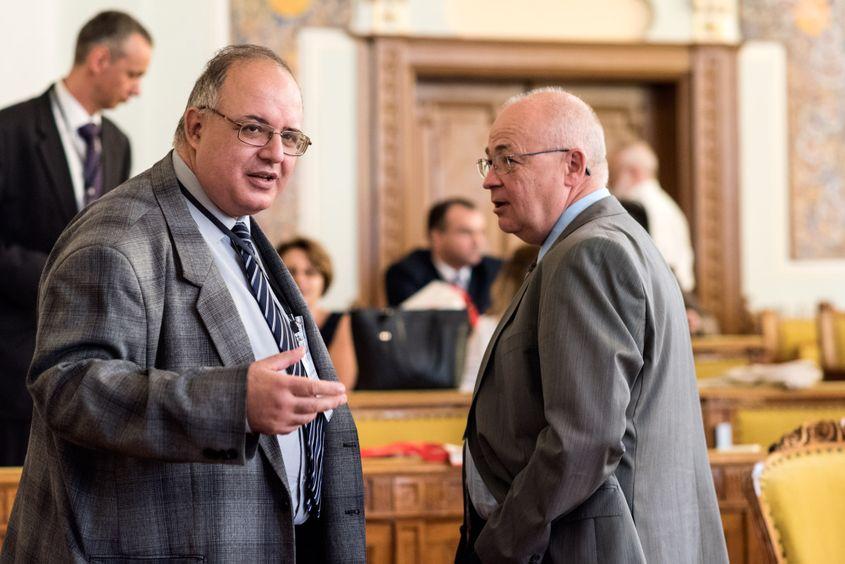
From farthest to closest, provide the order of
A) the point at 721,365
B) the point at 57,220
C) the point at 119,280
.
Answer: the point at 721,365 → the point at 57,220 → the point at 119,280

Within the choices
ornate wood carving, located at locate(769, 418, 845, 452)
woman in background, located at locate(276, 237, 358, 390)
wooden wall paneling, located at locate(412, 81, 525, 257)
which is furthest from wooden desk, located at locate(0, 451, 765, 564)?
wooden wall paneling, located at locate(412, 81, 525, 257)

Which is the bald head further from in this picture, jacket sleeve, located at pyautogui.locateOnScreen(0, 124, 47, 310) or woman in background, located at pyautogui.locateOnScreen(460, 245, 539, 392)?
jacket sleeve, located at pyautogui.locateOnScreen(0, 124, 47, 310)

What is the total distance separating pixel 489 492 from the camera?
2.09 m

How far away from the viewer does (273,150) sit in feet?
6.06

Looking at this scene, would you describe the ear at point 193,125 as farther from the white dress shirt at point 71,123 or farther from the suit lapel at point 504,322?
the white dress shirt at point 71,123

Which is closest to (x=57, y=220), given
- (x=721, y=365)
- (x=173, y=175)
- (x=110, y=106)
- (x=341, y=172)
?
(x=110, y=106)

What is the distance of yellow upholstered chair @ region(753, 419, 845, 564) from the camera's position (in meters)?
2.22

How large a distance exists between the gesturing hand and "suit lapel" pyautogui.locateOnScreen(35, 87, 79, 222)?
72.9 inches

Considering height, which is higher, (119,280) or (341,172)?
(341,172)

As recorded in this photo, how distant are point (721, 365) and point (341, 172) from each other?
346cm

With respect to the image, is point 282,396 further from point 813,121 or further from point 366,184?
point 813,121

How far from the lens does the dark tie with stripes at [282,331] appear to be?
1.90 metres

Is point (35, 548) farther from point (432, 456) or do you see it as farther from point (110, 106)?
point (110, 106)

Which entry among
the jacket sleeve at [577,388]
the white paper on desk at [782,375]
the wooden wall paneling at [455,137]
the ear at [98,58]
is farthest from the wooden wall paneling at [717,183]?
the jacket sleeve at [577,388]
